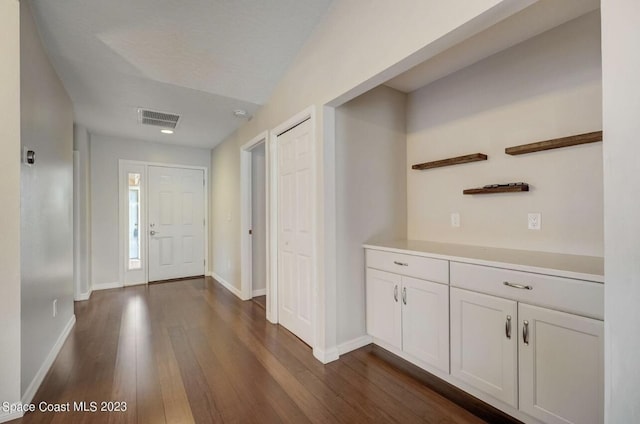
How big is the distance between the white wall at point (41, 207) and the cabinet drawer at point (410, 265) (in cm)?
241

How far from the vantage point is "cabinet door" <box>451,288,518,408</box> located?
5.39 ft

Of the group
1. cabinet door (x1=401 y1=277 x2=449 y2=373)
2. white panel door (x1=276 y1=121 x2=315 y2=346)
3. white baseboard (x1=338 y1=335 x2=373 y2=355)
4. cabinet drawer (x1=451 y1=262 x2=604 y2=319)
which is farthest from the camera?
white panel door (x1=276 y1=121 x2=315 y2=346)

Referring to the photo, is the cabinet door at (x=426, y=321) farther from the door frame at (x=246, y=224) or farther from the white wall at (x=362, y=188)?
the door frame at (x=246, y=224)

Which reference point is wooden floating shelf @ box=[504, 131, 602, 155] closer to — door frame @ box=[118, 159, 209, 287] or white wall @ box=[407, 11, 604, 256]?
white wall @ box=[407, 11, 604, 256]

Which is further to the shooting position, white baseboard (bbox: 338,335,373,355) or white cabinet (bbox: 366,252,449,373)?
white baseboard (bbox: 338,335,373,355)

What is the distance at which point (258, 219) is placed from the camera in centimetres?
425

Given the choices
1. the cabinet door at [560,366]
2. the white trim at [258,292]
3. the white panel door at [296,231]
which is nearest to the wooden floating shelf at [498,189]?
the cabinet door at [560,366]

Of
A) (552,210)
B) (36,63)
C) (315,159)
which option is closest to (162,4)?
(36,63)

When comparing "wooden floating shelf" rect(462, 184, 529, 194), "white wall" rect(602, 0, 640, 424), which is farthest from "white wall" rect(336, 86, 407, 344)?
"white wall" rect(602, 0, 640, 424)

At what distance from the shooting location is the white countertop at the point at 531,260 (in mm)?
1423

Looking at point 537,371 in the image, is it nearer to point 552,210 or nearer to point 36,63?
point 552,210

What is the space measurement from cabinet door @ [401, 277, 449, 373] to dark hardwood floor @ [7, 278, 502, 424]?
19cm

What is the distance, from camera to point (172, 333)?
290 cm

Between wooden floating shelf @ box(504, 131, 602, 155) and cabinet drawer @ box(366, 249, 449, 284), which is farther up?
wooden floating shelf @ box(504, 131, 602, 155)
